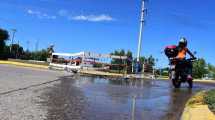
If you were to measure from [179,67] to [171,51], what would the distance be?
0.67 metres

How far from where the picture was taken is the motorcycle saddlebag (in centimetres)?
1973

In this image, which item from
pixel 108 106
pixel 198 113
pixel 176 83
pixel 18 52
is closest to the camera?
pixel 198 113

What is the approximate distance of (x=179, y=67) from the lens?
65.2 ft

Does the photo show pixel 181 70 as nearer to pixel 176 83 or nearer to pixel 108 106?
pixel 176 83

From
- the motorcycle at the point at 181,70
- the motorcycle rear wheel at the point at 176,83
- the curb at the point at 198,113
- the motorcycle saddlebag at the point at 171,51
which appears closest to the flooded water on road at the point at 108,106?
the curb at the point at 198,113

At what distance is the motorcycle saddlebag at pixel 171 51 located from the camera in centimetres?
1973

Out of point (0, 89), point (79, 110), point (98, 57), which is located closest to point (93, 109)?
point (79, 110)

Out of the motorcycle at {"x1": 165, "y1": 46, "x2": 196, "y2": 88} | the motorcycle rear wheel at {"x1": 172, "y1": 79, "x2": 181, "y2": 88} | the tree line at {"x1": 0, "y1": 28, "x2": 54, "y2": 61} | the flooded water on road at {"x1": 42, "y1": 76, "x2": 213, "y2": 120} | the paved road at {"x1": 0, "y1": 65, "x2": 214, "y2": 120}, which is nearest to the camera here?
the paved road at {"x1": 0, "y1": 65, "x2": 214, "y2": 120}

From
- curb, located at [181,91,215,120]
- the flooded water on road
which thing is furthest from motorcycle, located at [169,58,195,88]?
curb, located at [181,91,215,120]

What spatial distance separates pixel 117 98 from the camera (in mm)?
12539

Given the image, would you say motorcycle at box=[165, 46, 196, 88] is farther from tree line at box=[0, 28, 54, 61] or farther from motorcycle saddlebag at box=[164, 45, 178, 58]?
tree line at box=[0, 28, 54, 61]

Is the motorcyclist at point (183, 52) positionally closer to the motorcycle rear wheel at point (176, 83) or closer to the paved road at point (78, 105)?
the motorcycle rear wheel at point (176, 83)

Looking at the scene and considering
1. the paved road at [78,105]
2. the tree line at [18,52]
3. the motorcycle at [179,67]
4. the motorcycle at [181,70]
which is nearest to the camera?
the paved road at [78,105]

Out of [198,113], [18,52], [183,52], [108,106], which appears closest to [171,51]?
[183,52]
